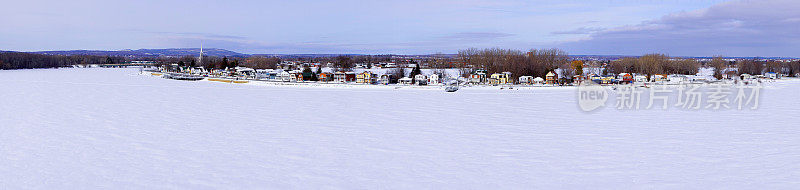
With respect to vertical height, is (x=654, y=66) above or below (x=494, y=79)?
above

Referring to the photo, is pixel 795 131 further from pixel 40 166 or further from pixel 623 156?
pixel 40 166

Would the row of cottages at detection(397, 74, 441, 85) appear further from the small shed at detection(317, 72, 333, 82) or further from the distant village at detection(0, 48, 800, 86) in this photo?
the small shed at detection(317, 72, 333, 82)

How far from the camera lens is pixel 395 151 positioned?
219 inches

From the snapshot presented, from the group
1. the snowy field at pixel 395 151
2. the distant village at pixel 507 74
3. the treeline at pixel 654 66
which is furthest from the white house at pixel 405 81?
the treeline at pixel 654 66

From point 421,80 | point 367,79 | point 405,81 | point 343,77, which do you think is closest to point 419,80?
point 421,80

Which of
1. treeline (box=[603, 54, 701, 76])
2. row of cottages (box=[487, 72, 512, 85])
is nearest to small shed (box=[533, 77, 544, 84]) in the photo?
row of cottages (box=[487, 72, 512, 85])

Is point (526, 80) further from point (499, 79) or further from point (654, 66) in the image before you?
point (654, 66)

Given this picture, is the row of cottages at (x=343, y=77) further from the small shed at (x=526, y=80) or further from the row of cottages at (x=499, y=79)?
the small shed at (x=526, y=80)

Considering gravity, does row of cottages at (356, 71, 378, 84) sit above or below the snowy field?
above

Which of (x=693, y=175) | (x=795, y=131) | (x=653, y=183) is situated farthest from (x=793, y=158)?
(x=795, y=131)

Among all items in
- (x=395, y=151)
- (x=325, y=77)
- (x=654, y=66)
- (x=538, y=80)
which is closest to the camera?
(x=395, y=151)

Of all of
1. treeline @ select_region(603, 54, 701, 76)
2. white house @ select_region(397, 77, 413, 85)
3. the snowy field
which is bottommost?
the snowy field

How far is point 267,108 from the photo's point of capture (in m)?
10.9

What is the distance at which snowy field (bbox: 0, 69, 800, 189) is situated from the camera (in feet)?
13.8
